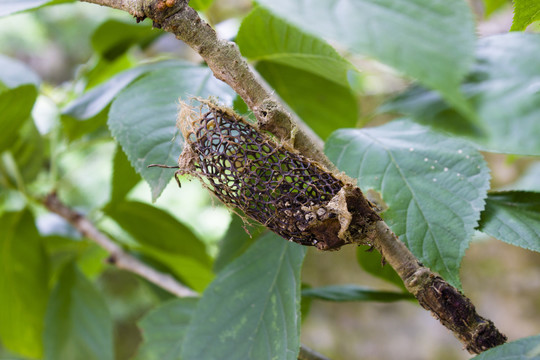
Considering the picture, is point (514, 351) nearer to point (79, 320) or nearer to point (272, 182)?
point (272, 182)

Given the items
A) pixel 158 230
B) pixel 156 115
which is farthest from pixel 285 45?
pixel 158 230

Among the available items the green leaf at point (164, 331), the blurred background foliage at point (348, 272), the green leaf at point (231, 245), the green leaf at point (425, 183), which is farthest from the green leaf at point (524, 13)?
the blurred background foliage at point (348, 272)

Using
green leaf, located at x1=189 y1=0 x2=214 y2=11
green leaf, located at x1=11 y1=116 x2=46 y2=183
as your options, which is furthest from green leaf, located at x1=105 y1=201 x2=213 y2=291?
green leaf, located at x1=189 y1=0 x2=214 y2=11

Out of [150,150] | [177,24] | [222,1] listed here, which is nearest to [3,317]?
[150,150]

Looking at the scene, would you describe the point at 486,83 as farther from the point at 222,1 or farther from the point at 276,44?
the point at 222,1

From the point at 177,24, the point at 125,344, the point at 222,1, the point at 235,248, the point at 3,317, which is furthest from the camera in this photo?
the point at 222,1

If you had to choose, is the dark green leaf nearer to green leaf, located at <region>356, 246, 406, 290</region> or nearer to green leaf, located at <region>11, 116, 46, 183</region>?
green leaf, located at <region>11, 116, 46, 183</region>

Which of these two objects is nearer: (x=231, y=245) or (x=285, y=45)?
(x=285, y=45)
